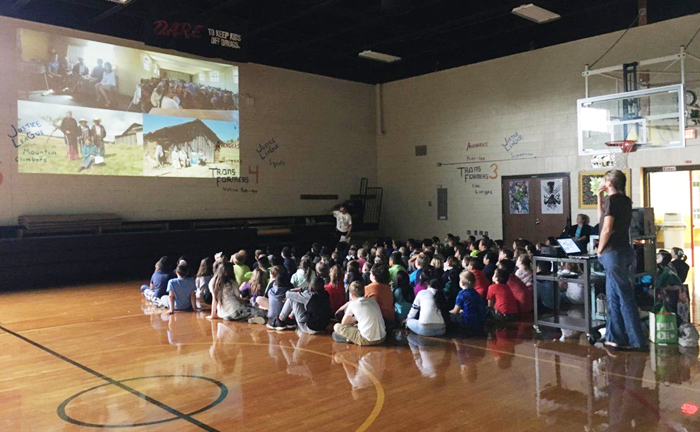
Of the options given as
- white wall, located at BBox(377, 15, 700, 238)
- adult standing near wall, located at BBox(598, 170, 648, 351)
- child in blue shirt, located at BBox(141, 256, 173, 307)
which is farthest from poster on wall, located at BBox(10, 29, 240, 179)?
adult standing near wall, located at BBox(598, 170, 648, 351)

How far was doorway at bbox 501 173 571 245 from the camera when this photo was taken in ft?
37.4

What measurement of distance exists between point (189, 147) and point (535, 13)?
7.06m

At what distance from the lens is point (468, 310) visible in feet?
18.9

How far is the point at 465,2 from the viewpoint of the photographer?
10.5 meters

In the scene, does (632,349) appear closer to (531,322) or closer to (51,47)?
(531,322)

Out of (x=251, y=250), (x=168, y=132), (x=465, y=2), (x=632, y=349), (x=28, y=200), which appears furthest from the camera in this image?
(x=251, y=250)

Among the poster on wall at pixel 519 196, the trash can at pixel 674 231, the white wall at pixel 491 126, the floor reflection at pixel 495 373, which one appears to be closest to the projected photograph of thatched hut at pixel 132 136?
the floor reflection at pixel 495 373

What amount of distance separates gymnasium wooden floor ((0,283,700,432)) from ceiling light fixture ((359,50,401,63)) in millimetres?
8133

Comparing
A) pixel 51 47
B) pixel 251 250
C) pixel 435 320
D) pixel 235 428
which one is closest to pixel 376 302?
pixel 435 320

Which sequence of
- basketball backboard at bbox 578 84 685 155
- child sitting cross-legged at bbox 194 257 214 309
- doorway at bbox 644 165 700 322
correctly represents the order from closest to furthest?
child sitting cross-legged at bbox 194 257 214 309 → basketball backboard at bbox 578 84 685 155 → doorway at bbox 644 165 700 322

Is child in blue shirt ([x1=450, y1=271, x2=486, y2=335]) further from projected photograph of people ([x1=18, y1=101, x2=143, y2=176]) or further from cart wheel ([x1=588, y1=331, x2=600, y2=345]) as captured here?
projected photograph of people ([x1=18, y1=101, x2=143, y2=176])

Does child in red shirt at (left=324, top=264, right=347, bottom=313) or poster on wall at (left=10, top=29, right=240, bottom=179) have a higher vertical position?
poster on wall at (left=10, top=29, right=240, bottom=179)

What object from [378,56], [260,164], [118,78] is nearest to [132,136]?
[118,78]

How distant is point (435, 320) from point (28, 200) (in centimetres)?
764
